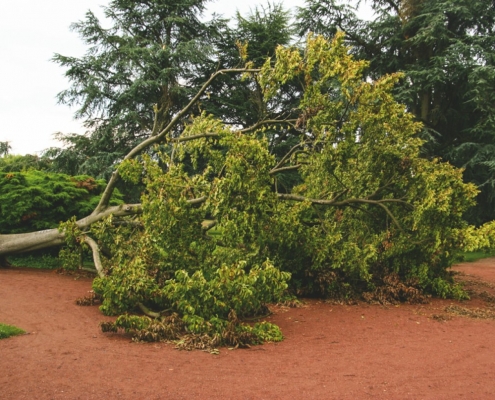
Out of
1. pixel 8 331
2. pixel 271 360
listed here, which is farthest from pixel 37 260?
pixel 271 360

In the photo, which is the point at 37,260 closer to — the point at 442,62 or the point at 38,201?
the point at 38,201

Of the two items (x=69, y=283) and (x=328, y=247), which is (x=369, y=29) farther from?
(x=69, y=283)

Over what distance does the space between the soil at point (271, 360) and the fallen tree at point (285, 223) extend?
54cm

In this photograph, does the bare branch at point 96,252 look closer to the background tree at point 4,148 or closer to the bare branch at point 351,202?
the bare branch at point 351,202

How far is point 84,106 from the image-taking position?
19.7 metres

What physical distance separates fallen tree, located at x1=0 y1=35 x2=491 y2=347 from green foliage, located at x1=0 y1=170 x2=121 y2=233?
0.84m

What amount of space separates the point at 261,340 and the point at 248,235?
5.55 ft

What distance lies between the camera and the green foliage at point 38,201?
10500mm

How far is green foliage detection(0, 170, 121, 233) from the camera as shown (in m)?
10.5

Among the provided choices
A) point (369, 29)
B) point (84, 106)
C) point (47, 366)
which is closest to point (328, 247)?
point (47, 366)

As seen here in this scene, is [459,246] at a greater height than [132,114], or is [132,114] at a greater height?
[132,114]

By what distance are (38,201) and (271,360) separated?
745cm

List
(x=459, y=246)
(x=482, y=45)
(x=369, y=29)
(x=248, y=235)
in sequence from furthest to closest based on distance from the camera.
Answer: (x=369, y=29) → (x=482, y=45) → (x=459, y=246) → (x=248, y=235)

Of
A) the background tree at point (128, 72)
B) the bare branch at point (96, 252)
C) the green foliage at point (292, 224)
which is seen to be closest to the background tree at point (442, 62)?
the background tree at point (128, 72)
